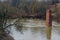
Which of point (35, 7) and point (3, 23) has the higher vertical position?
point (3, 23)

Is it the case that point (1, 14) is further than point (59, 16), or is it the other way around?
point (59, 16)

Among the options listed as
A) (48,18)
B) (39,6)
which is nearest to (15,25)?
(48,18)

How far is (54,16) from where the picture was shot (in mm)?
15359

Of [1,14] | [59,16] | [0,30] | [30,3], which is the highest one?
[1,14]

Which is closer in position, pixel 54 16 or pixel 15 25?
pixel 15 25

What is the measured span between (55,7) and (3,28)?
36.6 ft

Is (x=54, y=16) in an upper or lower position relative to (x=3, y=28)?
lower

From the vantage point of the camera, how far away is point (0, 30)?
5.18 metres

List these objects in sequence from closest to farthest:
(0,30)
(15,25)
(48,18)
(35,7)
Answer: (0,30)
(15,25)
(48,18)
(35,7)

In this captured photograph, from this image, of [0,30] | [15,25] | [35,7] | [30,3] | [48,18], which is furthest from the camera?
[35,7]

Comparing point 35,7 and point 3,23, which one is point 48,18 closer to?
point 35,7

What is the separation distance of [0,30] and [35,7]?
35.8ft

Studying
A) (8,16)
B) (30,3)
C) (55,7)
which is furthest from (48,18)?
(8,16)

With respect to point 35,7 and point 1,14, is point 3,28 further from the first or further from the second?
point 35,7
